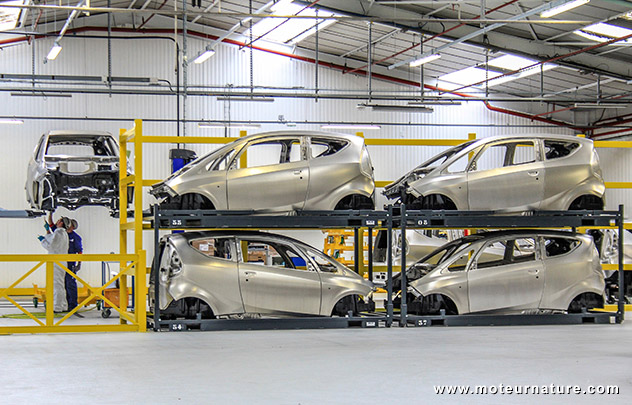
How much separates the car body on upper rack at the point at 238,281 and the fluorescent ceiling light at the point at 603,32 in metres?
11.4

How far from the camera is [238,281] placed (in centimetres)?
976

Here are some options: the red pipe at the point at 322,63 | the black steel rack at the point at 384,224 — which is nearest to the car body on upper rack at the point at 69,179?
the black steel rack at the point at 384,224

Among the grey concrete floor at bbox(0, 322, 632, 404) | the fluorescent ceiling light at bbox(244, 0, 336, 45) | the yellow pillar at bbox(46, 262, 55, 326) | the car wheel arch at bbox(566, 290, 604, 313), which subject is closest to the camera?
the grey concrete floor at bbox(0, 322, 632, 404)

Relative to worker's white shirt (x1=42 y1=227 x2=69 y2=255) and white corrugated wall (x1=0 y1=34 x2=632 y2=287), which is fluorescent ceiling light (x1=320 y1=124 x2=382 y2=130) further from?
worker's white shirt (x1=42 y1=227 x2=69 y2=255)

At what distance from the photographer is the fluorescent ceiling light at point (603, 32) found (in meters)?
17.9

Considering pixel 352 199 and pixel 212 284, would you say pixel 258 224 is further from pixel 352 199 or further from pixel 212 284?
pixel 352 199

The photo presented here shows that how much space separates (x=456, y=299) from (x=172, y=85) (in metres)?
16.2

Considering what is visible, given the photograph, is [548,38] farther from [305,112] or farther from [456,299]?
[456,299]

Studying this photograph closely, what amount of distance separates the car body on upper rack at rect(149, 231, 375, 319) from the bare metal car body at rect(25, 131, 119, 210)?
313 cm

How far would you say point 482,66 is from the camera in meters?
22.9

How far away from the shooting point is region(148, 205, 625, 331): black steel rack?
989 centimetres

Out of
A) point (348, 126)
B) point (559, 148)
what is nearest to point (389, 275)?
point (559, 148)

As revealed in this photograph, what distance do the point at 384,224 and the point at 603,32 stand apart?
10.9 metres

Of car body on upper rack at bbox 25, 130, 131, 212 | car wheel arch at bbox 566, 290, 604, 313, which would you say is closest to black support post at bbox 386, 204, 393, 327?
car wheel arch at bbox 566, 290, 604, 313
